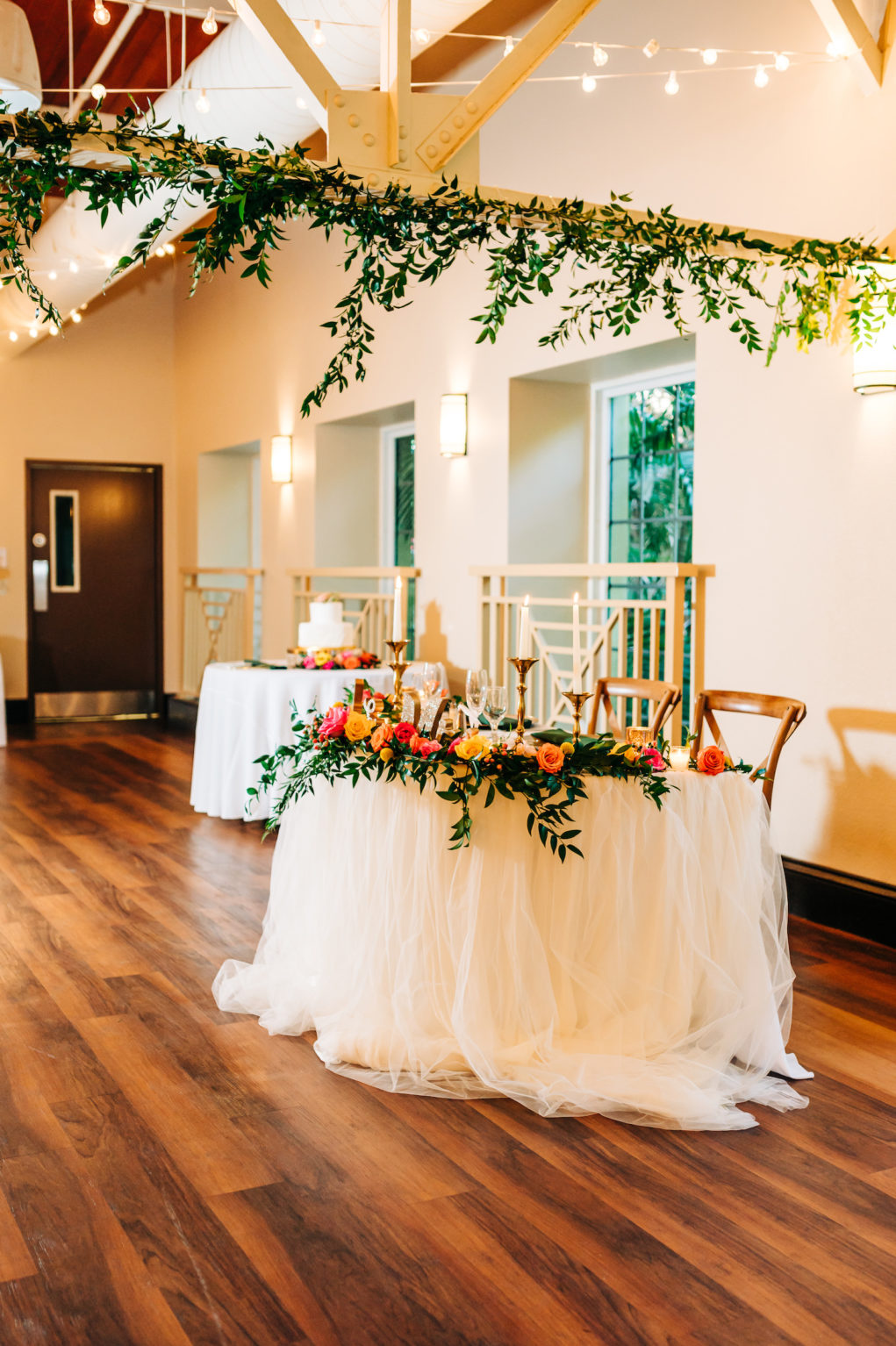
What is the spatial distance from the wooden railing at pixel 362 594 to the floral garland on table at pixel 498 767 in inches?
152

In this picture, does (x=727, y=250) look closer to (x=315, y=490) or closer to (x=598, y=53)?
(x=598, y=53)

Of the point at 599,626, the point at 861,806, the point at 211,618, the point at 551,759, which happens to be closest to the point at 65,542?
the point at 211,618

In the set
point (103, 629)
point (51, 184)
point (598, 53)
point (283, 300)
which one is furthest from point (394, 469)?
point (51, 184)

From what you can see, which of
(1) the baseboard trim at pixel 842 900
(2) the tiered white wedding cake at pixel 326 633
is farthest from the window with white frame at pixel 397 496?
(1) the baseboard trim at pixel 842 900

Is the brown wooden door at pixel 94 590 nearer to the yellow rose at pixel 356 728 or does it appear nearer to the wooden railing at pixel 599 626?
the wooden railing at pixel 599 626

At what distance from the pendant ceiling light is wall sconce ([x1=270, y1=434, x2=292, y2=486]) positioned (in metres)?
4.91

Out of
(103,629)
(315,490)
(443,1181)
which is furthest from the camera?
(103,629)

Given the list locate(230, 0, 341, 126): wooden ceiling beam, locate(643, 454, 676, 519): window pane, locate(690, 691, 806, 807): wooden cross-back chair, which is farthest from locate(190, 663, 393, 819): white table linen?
locate(230, 0, 341, 126): wooden ceiling beam

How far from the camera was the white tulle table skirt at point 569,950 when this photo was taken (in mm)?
3004

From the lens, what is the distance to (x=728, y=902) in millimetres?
3102

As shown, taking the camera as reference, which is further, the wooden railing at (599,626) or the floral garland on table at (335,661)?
the floral garland on table at (335,661)

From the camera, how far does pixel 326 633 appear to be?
21.6 feet

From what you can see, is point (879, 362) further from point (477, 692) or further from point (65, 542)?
point (65, 542)

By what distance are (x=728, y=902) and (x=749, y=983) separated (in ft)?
0.69
